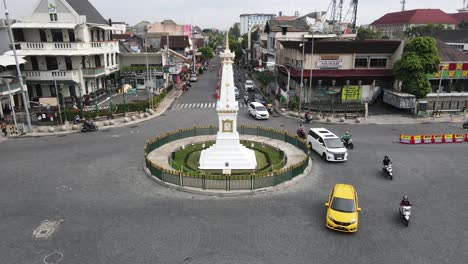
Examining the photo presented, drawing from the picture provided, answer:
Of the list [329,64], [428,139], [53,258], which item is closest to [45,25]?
[329,64]

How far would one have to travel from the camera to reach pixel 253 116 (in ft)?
133

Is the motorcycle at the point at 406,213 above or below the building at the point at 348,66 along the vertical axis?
below

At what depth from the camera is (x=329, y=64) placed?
46250mm

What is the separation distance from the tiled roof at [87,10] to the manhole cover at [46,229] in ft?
129

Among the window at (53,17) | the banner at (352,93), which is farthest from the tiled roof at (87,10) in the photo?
the banner at (352,93)

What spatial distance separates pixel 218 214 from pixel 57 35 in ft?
134

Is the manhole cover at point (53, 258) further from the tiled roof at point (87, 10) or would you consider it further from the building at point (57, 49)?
the tiled roof at point (87, 10)

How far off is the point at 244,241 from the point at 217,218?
2369 mm

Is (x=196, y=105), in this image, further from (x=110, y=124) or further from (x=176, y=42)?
A: (x=176, y=42)

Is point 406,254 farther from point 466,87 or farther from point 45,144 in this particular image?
point 466,87

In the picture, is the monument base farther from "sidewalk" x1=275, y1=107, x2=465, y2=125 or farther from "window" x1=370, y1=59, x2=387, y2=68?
"window" x1=370, y1=59, x2=387, y2=68

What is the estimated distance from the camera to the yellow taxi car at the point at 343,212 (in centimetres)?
1552

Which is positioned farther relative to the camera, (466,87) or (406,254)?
(466,87)

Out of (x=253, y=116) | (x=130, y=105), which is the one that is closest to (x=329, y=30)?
(x=253, y=116)
